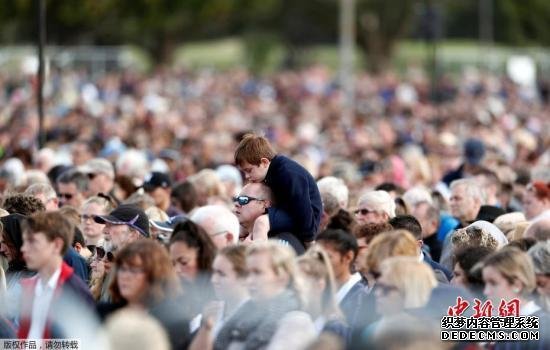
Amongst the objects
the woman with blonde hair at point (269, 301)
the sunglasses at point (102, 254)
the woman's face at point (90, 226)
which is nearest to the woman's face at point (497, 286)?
the woman with blonde hair at point (269, 301)

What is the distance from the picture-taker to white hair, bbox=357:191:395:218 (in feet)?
38.1

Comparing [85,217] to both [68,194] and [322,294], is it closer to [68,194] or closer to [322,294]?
[68,194]

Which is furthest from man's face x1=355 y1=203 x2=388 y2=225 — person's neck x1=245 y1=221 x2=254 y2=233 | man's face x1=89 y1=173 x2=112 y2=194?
man's face x1=89 y1=173 x2=112 y2=194

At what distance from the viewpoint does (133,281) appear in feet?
26.6

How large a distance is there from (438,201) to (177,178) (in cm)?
558

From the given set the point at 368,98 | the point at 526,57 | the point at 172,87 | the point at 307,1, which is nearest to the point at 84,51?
the point at 172,87

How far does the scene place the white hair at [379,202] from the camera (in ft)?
38.1

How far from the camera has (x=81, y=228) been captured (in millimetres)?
11977

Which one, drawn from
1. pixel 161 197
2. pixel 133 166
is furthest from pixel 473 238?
pixel 133 166

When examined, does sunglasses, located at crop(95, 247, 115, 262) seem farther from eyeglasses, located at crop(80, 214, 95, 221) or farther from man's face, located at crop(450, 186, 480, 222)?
man's face, located at crop(450, 186, 480, 222)

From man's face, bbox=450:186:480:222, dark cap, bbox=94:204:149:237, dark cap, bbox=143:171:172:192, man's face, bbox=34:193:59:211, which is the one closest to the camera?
dark cap, bbox=94:204:149:237

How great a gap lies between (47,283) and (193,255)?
854 mm

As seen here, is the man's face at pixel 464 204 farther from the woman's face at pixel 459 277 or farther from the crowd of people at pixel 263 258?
the woman's face at pixel 459 277

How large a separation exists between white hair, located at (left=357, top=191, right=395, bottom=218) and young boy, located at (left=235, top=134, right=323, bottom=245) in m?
1.32
